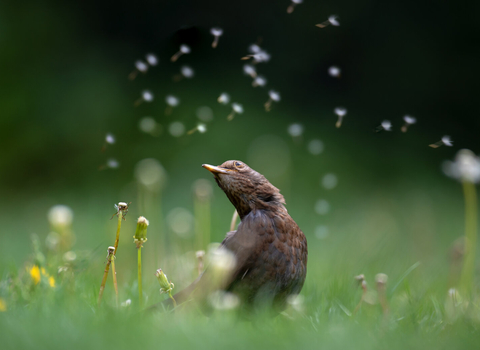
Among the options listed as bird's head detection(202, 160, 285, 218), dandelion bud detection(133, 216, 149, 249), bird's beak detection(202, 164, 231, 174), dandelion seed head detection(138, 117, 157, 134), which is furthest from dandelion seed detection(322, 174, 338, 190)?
dandelion bud detection(133, 216, 149, 249)

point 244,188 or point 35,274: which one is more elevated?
point 244,188

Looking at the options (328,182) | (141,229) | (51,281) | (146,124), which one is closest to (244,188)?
(141,229)

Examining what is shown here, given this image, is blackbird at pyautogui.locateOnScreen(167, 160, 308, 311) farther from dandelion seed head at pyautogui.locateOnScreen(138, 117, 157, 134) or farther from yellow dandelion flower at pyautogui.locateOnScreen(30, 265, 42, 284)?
dandelion seed head at pyautogui.locateOnScreen(138, 117, 157, 134)

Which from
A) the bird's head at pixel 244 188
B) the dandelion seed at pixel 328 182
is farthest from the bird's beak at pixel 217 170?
the dandelion seed at pixel 328 182

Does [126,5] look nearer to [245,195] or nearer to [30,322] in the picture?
[245,195]

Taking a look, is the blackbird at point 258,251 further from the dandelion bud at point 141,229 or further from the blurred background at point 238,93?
the blurred background at point 238,93

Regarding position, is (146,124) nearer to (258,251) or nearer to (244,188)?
(244,188)

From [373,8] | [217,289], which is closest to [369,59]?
[373,8]
